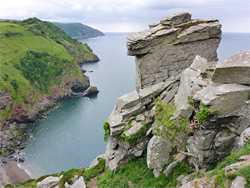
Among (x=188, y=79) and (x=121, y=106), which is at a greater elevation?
(x=188, y=79)

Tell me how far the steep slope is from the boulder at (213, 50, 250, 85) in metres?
73.1

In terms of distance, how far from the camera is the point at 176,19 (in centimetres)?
3422

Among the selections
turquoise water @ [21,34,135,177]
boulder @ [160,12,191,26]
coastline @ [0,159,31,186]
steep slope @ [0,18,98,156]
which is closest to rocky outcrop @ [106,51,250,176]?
boulder @ [160,12,191,26]

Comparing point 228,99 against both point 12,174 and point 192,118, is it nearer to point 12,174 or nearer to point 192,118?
point 192,118

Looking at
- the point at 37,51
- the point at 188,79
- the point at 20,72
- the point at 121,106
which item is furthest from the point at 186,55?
the point at 37,51

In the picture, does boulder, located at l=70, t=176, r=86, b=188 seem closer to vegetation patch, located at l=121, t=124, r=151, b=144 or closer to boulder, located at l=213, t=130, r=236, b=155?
vegetation patch, located at l=121, t=124, r=151, b=144

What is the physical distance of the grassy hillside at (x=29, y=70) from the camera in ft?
309

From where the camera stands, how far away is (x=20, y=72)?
113312 mm

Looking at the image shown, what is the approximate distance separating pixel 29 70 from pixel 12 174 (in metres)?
76.6

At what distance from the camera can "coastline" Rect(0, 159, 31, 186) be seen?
5766 cm

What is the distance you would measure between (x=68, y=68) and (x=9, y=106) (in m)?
54.8

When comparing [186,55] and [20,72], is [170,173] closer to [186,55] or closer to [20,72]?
[186,55]

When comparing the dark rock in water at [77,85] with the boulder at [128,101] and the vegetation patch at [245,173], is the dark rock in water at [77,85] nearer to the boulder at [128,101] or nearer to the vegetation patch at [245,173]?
the boulder at [128,101]

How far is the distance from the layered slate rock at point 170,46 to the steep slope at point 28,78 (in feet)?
201
